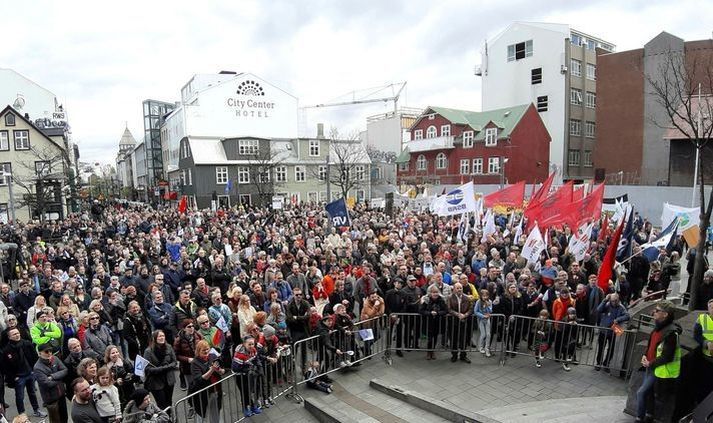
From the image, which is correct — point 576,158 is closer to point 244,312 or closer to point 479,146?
point 479,146

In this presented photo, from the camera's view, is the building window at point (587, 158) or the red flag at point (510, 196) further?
the building window at point (587, 158)

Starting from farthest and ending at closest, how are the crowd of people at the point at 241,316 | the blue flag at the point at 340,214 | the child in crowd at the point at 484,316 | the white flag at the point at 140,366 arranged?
the blue flag at the point at 340,214 < the child in crowd at the point at 484,316 < the crowd of people at the point at 241,316 < the white flag at the point at 140,366

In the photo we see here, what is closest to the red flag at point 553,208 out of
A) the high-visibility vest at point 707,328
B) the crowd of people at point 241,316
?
the crowd of people at point 241,316

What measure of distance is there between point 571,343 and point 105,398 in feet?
25.9

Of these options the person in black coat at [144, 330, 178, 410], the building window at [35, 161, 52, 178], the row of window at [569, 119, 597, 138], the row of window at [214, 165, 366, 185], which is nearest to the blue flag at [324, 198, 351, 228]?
the person in black coat at [144, 330, 178, 410]

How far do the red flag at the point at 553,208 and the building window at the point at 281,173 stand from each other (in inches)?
1500

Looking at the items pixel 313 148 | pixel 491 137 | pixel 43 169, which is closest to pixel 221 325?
pixel 43 169

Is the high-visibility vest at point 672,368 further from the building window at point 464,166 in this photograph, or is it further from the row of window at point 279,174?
the building window at point 464,166

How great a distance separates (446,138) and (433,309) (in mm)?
39717

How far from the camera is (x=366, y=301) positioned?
30.0ft

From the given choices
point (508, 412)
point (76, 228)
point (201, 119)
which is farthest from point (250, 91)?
point (508, 412)

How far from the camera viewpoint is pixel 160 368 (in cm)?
643

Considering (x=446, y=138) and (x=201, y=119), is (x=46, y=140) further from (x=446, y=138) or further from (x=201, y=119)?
(x=446, y=138)

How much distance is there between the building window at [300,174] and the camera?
4991 centimetres
